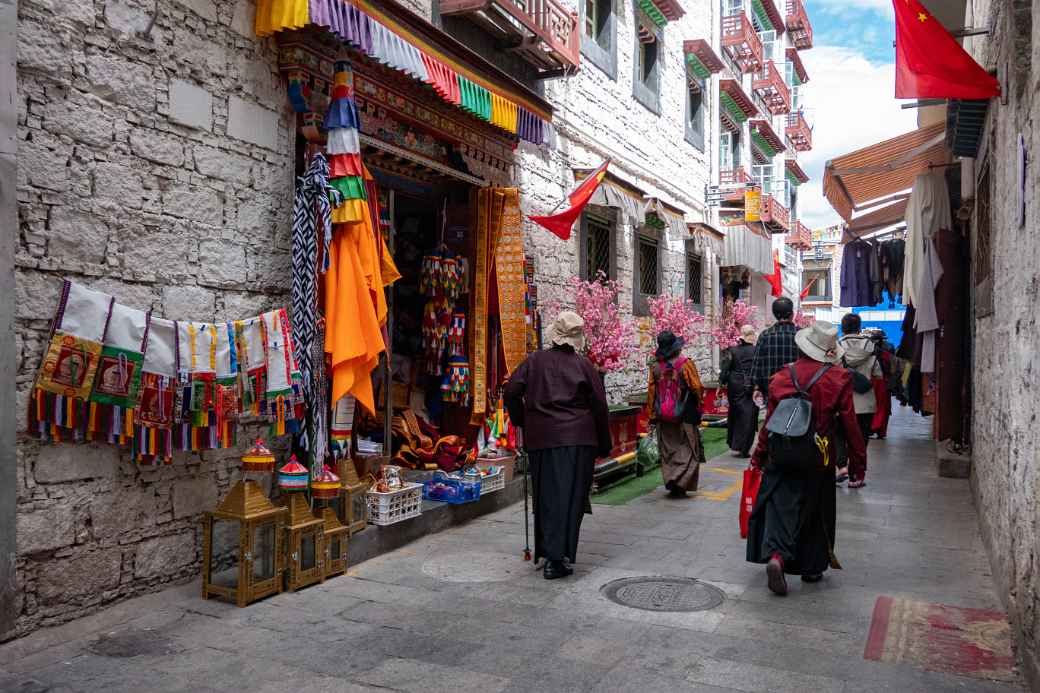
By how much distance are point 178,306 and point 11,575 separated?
1.74 metres

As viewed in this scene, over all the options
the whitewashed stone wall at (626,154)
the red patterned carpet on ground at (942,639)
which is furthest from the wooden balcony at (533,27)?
the red patterned carpet on ground at (942,639)

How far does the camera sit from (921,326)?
909 centimetres

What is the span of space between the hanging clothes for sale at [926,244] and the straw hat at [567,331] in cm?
526

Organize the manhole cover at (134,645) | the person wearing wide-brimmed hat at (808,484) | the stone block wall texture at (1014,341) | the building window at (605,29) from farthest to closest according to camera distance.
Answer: the building window at (605,29)
the person wearing wide-brimmed hat at (808,484)
the manhole cover at (134,645)
the stone block wall texture at (1014,341)

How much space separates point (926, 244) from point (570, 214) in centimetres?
405

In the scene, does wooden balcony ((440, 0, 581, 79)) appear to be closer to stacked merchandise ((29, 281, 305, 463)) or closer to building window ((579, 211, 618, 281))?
building window ((579, 211, 618, 281))

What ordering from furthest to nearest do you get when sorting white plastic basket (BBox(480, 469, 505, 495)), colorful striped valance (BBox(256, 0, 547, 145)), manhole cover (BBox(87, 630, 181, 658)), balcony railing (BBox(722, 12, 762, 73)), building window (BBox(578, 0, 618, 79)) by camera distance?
balcony railing (BBox(722, 12, 762, 73)), building window (BBox(578, 0, 618, 79)), white plastic basket (BBox(480, 469, 505, 495)), colorful striped valance (BBox(256, 0, 547, 145)), manhole cover (BBox(87, 630, 181, 658))

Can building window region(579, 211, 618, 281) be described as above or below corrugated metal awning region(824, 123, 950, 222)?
below

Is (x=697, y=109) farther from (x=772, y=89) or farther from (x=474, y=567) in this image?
(x=474, y=567)

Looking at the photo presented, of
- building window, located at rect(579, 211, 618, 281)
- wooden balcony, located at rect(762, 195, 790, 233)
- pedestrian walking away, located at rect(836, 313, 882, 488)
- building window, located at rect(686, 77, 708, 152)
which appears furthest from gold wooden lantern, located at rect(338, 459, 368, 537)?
wooden balcony, located at rect(762, 195, 790, 233)

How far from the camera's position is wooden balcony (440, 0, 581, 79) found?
26.4 feet

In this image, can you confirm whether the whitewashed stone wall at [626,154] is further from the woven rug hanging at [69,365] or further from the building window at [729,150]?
the woven rug hanging at [69,365]

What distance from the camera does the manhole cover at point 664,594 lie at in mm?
4797

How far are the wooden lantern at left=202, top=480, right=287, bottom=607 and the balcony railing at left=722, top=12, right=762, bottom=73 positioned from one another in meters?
17.3
